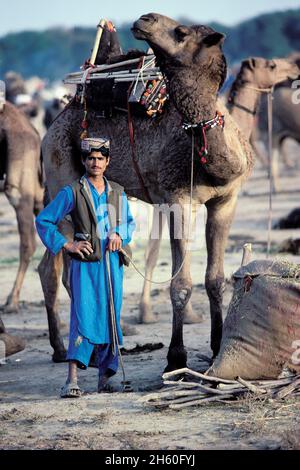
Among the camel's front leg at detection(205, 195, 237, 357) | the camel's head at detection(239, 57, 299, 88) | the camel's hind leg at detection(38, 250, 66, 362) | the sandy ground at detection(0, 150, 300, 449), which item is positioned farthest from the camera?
the camel's head at detection(239, 57, 299, 88)

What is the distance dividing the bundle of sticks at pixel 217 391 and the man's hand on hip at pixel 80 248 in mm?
924

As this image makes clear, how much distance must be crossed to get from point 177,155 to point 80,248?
1044mm

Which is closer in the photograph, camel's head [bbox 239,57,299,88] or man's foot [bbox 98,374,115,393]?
man's foot [bbox 98,374,115,393]

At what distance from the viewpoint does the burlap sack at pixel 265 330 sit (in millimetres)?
6699

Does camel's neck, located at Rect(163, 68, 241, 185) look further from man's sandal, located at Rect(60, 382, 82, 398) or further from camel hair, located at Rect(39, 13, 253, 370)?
man's sandal, located at Rect(60, 382, 82, 398)

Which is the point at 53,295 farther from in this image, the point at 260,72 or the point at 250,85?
the point at 260,72

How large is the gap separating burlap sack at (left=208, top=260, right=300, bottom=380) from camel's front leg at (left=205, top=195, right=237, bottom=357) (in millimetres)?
825

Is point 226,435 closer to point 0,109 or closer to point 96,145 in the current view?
point 96,145

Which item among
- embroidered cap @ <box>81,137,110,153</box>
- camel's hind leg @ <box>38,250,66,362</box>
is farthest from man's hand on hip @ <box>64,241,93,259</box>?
camel's hind leg @ <box>38,250,66,362</box>

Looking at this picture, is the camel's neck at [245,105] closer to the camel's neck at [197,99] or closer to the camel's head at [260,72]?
the camel's head at [260,72]

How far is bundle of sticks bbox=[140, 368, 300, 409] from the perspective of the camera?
6508 mm

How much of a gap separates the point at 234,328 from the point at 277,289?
1.32 ft

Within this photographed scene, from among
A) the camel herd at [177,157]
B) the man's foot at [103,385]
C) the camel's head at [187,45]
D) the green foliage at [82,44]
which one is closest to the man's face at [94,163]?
the camel herd at [177,157]

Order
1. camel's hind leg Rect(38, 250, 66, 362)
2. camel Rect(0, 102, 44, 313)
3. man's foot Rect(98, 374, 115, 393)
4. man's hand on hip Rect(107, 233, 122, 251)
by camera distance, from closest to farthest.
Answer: man's hand on hip Rect(107, 233, 122, 251) → man's foot Rect(98, 374, 115, 393) → camel's hind leg Rect(38, 250, 66, 362) → camel Rect(0, 102, 44, 313)
